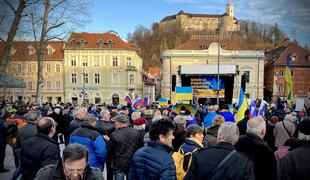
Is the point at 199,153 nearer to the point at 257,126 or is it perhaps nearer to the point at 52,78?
the point at 257,126

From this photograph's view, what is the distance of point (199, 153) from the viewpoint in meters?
3.29

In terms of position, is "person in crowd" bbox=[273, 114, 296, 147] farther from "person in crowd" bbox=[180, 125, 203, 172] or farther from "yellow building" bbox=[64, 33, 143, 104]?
"yellow building" bbox=[64, 33, 143, 104]

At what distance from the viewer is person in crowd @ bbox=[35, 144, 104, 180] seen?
260 centimetres

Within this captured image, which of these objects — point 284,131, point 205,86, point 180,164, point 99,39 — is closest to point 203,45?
point 99,39

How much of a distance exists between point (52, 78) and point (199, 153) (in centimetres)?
5426

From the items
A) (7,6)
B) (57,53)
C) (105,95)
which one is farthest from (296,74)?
(7,6)

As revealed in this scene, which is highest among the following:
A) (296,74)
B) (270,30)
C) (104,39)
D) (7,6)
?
(270,30)

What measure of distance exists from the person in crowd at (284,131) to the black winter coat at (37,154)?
5724mm

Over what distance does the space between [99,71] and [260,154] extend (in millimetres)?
51138

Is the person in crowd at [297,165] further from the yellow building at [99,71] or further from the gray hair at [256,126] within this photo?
the yellow building at [99,71]

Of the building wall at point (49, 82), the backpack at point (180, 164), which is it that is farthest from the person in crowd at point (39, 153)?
the building wall at point (49, 82)

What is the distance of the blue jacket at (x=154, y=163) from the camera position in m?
3.50

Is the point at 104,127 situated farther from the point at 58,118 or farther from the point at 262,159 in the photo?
the point at 262,159

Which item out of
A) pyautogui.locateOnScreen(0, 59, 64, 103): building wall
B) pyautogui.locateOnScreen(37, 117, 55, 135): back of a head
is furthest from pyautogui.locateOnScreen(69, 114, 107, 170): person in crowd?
pyautogui.locateOnScreen(0, 59, 64, 103): building wall
